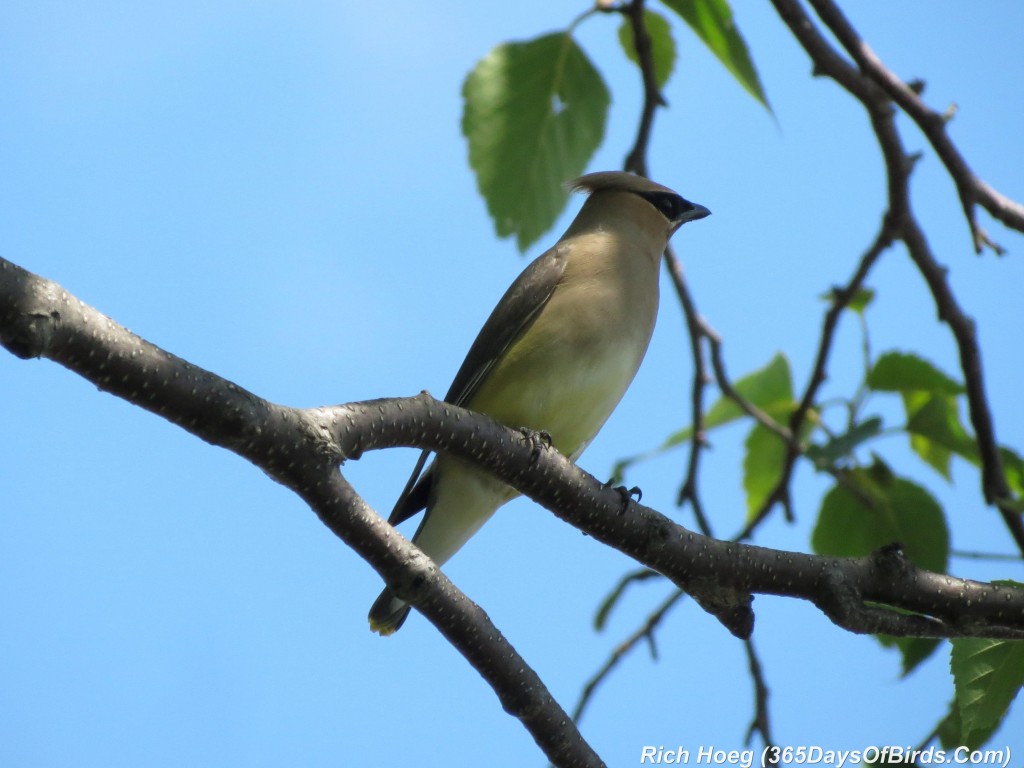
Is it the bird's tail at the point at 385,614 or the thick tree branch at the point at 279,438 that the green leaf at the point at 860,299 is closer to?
the bird's tail at the point at 385,614

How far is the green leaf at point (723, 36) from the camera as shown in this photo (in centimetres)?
432

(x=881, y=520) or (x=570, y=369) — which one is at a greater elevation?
(x=570, y=369)

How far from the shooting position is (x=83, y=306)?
7.45 feet

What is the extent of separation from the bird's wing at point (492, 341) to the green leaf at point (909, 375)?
1245mm

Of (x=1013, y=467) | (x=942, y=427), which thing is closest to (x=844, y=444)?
(x=942, y=427)

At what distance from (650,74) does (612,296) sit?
0.93 metres

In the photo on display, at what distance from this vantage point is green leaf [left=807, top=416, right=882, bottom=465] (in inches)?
161

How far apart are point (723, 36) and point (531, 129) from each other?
89cm

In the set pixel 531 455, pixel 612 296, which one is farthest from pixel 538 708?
pixel 612 296

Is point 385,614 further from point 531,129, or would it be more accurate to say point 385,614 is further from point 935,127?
point 935,127

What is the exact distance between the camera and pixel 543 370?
4.24m

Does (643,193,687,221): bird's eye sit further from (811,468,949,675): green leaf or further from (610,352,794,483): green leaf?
(811,468,949,675): green leaf

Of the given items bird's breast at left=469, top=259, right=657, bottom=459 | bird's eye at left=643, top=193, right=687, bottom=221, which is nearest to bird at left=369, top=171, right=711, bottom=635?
bird's breast at left=469, top=259, right=657, bottom=459

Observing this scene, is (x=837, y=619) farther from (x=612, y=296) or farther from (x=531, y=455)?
(x=612, y=296)
